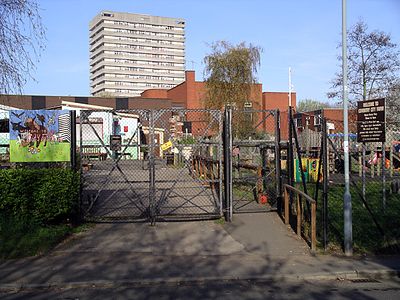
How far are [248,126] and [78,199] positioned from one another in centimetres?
2411

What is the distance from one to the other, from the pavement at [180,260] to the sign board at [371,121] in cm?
264

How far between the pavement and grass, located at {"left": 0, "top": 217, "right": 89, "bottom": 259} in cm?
23

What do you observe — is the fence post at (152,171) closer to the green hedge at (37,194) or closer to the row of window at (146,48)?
the green hedge at (37,194)

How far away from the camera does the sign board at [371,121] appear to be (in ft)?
32.0

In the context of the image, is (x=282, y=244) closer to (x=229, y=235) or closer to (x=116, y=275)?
(x=229, y=235)

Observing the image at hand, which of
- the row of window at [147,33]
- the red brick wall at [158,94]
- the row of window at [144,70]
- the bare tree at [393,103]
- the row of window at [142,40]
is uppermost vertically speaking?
the row of window at [147,33]

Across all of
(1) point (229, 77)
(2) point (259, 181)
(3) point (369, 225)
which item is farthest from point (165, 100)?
(3) point (369, 225)

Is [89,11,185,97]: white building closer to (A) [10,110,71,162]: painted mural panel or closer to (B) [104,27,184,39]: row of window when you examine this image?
(B) [104,27,184,39]: row of window

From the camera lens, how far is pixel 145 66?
153 m

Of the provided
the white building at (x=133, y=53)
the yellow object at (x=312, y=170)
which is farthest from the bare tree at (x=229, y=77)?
the white building at (x=133, y=53)

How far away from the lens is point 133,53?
152000mm

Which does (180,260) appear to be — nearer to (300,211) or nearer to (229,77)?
(300,211)

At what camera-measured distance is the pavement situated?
22.8 feet

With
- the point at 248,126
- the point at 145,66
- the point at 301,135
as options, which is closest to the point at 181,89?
the point at 248,126
